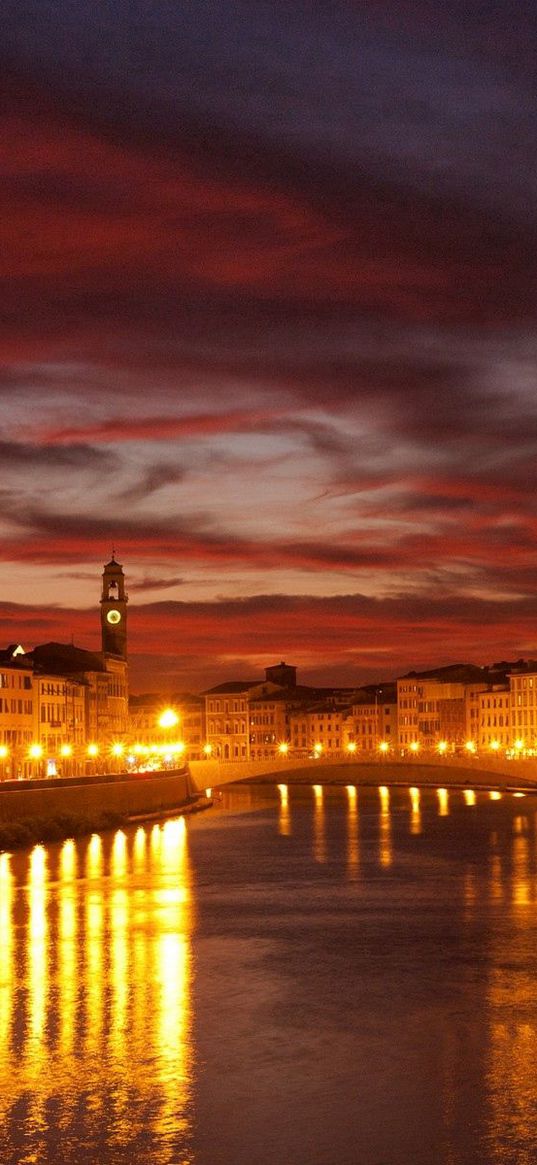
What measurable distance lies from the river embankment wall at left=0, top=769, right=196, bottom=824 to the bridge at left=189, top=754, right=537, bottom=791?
13317 millimetres

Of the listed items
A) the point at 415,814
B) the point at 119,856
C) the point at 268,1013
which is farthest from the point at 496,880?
the point at 415,814

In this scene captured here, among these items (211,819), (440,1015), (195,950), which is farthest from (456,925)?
(211,819)

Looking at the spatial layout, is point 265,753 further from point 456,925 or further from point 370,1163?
point 370,1163

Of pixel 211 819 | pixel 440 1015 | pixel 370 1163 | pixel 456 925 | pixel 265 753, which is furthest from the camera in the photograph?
pixel 265 753

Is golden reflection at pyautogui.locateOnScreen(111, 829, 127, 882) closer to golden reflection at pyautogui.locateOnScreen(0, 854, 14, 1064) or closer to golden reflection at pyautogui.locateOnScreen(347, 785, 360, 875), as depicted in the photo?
golden reflection at pyautogui.locateOnScreen(0, 854, 14, 1064)

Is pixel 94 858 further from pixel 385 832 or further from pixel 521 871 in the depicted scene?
pixel 385 832

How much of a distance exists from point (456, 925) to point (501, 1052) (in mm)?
12863

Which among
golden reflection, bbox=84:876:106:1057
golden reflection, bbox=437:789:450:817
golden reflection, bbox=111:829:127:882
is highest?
golden reflection, bbox=111:829:127:882

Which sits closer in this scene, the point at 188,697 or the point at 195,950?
the point at 195,950

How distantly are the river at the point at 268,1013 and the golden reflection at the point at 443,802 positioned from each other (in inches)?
1181

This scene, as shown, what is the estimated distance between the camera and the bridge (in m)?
98.9

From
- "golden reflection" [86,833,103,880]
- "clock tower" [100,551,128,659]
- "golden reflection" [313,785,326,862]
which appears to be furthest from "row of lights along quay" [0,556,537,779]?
"golden reflection" [86,833,103,880]

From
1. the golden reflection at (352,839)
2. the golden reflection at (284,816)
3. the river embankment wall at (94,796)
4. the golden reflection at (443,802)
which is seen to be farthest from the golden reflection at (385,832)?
the river embankment wall at (94,796)

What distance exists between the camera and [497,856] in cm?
5197
